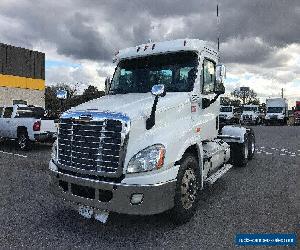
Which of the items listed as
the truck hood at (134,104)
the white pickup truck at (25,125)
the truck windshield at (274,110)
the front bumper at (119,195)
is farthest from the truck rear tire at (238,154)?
the truck windshield at (274,110)

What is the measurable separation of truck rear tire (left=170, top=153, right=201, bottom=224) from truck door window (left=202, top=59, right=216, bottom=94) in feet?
4.89

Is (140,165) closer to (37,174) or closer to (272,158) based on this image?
(37,174)

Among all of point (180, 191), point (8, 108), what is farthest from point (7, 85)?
point (180, 191)

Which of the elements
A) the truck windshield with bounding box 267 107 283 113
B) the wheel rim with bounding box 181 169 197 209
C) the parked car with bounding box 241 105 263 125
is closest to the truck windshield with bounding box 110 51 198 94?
the wheel rim with bounding box 181 169 197 209

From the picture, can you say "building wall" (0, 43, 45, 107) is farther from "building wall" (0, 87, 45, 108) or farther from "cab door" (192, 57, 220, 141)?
"cab door" (192, 57, 220, 141)

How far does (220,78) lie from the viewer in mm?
6793

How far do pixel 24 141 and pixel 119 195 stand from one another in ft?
35.0

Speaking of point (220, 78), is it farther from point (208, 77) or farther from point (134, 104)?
point (134, 104)

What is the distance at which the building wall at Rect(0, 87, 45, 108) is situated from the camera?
36.6 metres

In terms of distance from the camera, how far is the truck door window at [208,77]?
639 centimetres

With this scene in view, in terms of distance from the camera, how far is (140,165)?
466 centimetres

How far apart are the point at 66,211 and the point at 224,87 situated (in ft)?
12.4

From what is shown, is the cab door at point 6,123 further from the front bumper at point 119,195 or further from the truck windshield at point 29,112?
the front bumper at point 119,195

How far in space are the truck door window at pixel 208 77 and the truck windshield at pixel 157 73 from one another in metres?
0.28
